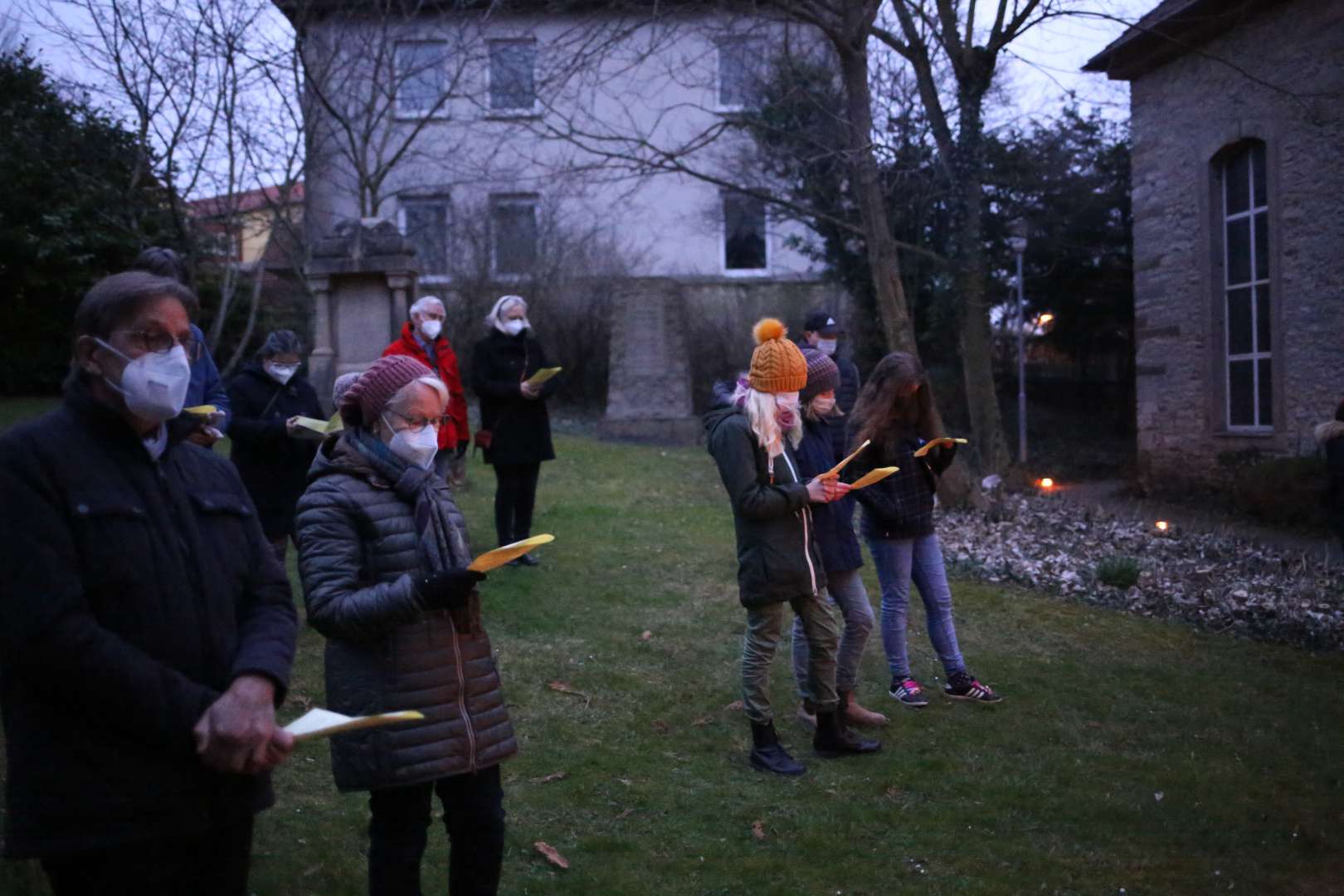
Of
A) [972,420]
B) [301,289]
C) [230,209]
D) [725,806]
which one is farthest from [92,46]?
[725,806]

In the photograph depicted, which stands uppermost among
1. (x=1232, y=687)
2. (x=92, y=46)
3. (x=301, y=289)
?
(x=92, y=46)

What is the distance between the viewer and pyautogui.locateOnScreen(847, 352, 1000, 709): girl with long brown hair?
639cm

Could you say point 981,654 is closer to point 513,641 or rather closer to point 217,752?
point 513,641

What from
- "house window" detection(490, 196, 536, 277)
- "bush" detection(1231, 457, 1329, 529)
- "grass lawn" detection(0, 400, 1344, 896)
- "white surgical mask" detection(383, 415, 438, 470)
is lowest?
"grass lawn" detection(0, 400, 1344, 896)

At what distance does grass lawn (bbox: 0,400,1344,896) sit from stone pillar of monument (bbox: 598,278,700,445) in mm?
9756

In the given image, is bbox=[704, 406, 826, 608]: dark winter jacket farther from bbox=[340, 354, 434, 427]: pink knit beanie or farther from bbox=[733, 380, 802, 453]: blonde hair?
bbox=[340, 354, 434, 427]: pink knit beanie

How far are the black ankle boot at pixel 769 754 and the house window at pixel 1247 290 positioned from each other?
403 inches

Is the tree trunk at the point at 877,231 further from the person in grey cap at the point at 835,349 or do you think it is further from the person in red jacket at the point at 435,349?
the person in red jacket at the point at 435,349

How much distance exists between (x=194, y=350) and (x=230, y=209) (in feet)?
36.3

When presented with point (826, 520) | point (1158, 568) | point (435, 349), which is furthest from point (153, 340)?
point (1158, 568)

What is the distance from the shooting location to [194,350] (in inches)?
208

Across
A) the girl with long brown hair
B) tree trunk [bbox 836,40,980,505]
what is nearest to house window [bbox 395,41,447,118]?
tree trunk [bbox 836,40,980,505]

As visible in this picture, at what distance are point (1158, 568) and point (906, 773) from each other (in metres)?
5.34

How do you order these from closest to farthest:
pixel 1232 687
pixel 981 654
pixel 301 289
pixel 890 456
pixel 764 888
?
pixel 764 888
pixel 890 456
pixel 1232 687
pixel 981 654
pixel 301 289
